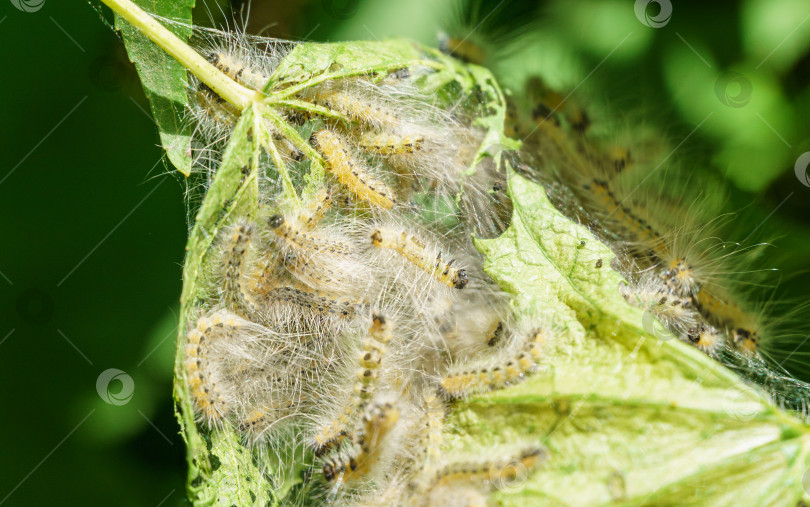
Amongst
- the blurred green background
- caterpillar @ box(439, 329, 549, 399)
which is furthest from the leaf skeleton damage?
the blurred green background

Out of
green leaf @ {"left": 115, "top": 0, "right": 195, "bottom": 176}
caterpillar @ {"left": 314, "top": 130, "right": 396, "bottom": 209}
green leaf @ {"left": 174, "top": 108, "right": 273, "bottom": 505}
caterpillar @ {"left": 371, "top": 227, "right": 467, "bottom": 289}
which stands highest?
caterpillar @ {"left": 314, "top": 130, "right": 396, "bottom": 209}

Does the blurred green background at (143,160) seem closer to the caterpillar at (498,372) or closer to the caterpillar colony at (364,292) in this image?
the caterpillar colony at (364,292)

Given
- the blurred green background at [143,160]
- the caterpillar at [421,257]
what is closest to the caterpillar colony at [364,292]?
the caterpillar at [421,257]

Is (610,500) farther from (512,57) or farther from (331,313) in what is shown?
(512,57)

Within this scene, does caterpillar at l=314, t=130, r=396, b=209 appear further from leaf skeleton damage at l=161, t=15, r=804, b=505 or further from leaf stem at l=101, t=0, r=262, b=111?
leaf stem at l=101, t=0, r=262, b=111

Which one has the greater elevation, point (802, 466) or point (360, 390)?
point (802, 466)

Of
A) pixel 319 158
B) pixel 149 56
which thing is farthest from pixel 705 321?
pixel 149 56
